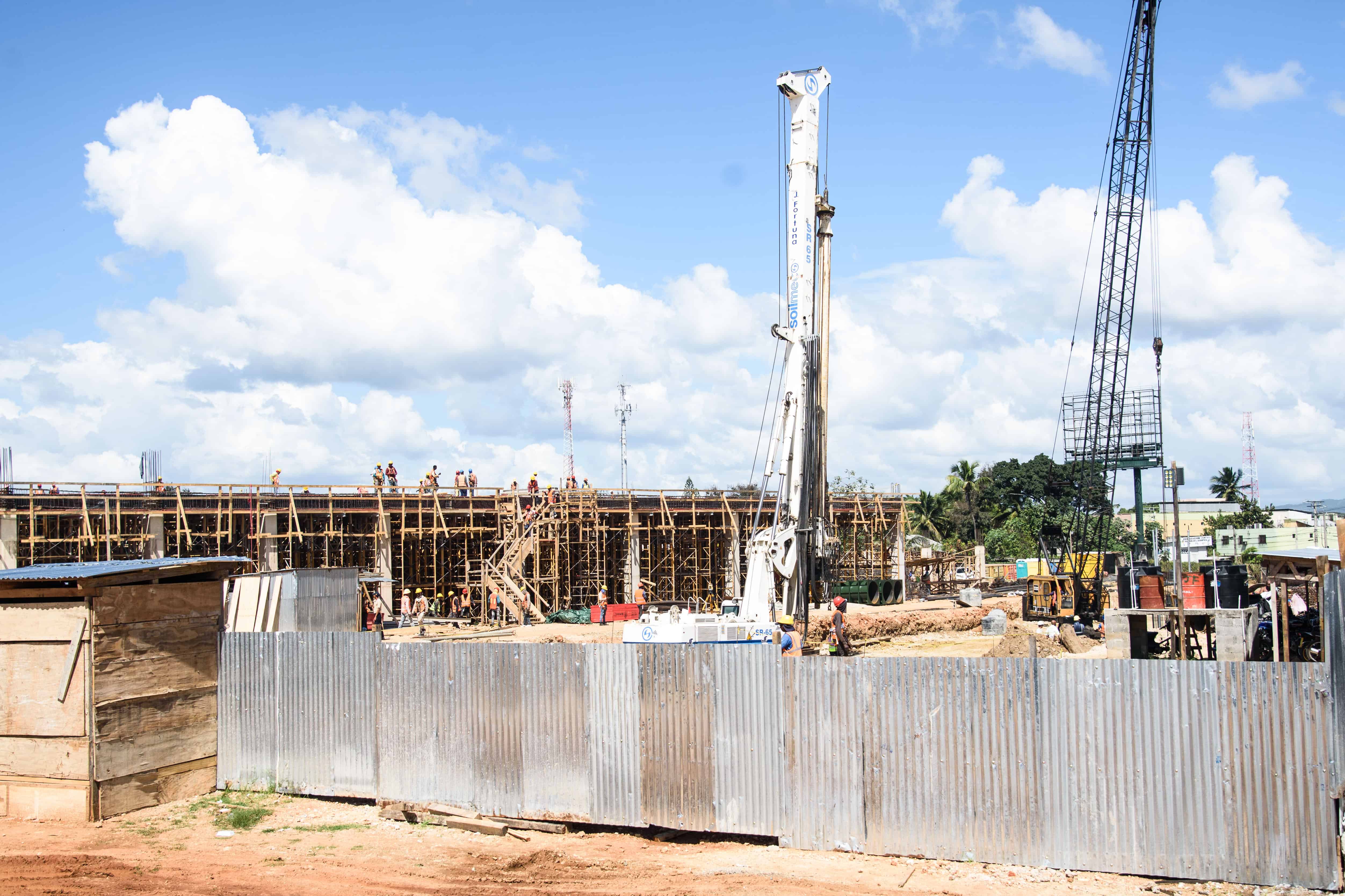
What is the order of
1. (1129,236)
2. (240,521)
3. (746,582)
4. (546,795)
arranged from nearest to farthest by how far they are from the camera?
(546,795), (746,582), (240,521), (1129,236)

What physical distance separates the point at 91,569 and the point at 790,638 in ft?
35.1

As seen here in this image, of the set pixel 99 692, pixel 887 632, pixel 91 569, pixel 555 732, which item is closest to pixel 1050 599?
pixel 887 632

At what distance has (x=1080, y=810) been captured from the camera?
34.3ft

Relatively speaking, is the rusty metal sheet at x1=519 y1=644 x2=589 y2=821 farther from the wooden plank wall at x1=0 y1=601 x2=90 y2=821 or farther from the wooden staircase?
the wooden staircase

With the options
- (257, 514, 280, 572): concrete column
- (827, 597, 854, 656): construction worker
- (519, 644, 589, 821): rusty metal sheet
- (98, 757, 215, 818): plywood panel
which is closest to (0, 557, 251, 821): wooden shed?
(98, 757, 215, 818): plywood panel

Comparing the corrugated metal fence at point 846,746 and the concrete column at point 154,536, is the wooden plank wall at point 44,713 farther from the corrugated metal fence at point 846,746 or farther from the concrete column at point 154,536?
the concrete column at point 154,536

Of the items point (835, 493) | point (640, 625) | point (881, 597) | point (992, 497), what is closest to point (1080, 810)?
point (640, 625)

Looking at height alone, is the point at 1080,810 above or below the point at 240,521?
below

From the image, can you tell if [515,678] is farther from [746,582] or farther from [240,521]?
[240,521]

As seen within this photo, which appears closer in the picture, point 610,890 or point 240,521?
point 610,890

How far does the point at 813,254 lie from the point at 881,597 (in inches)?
861

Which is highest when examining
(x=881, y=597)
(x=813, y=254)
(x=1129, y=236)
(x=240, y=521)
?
(x=1129, y=236)

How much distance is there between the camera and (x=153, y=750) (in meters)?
14.2

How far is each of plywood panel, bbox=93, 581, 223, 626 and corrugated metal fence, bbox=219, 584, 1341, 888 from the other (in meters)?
1.23
